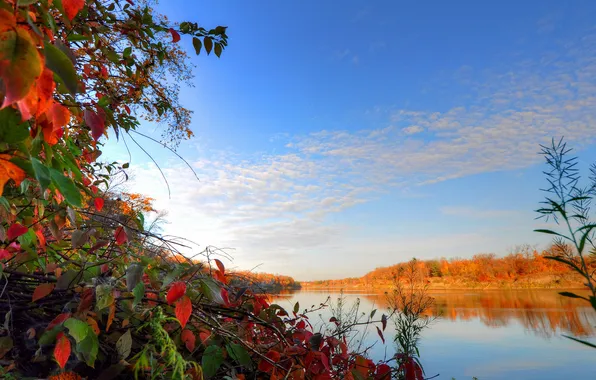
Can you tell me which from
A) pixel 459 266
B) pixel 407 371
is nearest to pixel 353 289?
pixel 459 266

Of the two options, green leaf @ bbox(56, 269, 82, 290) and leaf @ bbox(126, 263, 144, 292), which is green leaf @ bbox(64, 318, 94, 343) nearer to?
leaf @ bbox(126, 263, 144, 292)

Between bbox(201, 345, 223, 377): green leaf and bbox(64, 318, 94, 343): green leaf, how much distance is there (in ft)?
1.35

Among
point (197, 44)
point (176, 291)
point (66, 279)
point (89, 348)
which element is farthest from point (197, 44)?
point (89, 348)

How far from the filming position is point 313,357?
4.69 ft

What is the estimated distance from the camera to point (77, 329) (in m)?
0.92

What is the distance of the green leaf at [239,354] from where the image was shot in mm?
1279

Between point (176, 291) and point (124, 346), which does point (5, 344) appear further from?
point (176, 291)

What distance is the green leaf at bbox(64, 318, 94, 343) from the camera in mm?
910

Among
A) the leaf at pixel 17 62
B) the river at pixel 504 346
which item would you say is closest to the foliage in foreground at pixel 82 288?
the leaf at pixel 17 62

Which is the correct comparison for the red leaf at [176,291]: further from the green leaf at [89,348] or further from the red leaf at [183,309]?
the green leaf at [89,348]

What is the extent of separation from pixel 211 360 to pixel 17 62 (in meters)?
1.09

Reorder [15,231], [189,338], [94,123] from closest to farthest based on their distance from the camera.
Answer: [94,123], [15,231], [189,338]

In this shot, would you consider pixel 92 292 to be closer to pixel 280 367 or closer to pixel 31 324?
pixel 31 324

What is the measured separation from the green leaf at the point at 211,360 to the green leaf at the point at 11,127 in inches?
36.8
